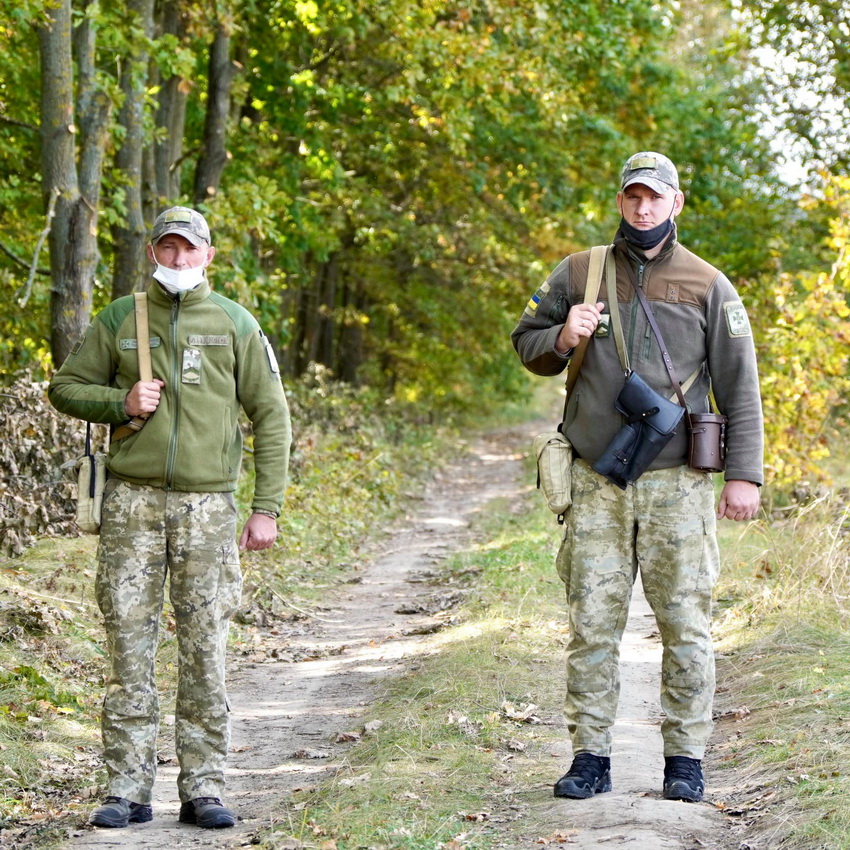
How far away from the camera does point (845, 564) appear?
23.9 feet

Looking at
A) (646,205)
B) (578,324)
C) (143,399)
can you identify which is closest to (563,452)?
(578,324)

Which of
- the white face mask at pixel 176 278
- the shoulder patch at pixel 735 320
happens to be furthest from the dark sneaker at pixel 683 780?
the white face mask at pixel 176 278

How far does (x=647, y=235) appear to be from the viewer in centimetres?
456

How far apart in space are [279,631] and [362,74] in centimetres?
1038

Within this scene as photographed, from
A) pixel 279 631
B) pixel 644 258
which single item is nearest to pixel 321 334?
pixel 279 631

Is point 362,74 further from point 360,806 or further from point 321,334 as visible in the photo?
point 360,806

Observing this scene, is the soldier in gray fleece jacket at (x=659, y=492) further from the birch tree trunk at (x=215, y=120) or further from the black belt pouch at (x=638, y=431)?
the birch tree trunk at (x=215, y=120)

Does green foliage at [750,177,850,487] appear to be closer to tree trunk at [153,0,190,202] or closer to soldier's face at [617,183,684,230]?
tree trunk at [153,0,190,202]

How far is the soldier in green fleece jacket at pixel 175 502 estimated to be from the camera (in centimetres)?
450

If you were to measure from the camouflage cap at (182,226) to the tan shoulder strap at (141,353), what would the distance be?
0.24 m

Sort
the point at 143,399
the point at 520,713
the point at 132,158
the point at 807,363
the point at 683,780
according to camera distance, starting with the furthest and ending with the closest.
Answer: the point at 807,363 < the point at 132,158 < the point at 520,713 < the point at 683,780 < the point at 143,399

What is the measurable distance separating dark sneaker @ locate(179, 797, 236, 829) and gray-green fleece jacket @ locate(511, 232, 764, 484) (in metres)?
1.91

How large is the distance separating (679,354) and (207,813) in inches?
97.4

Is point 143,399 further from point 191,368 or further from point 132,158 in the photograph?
point 132,158
